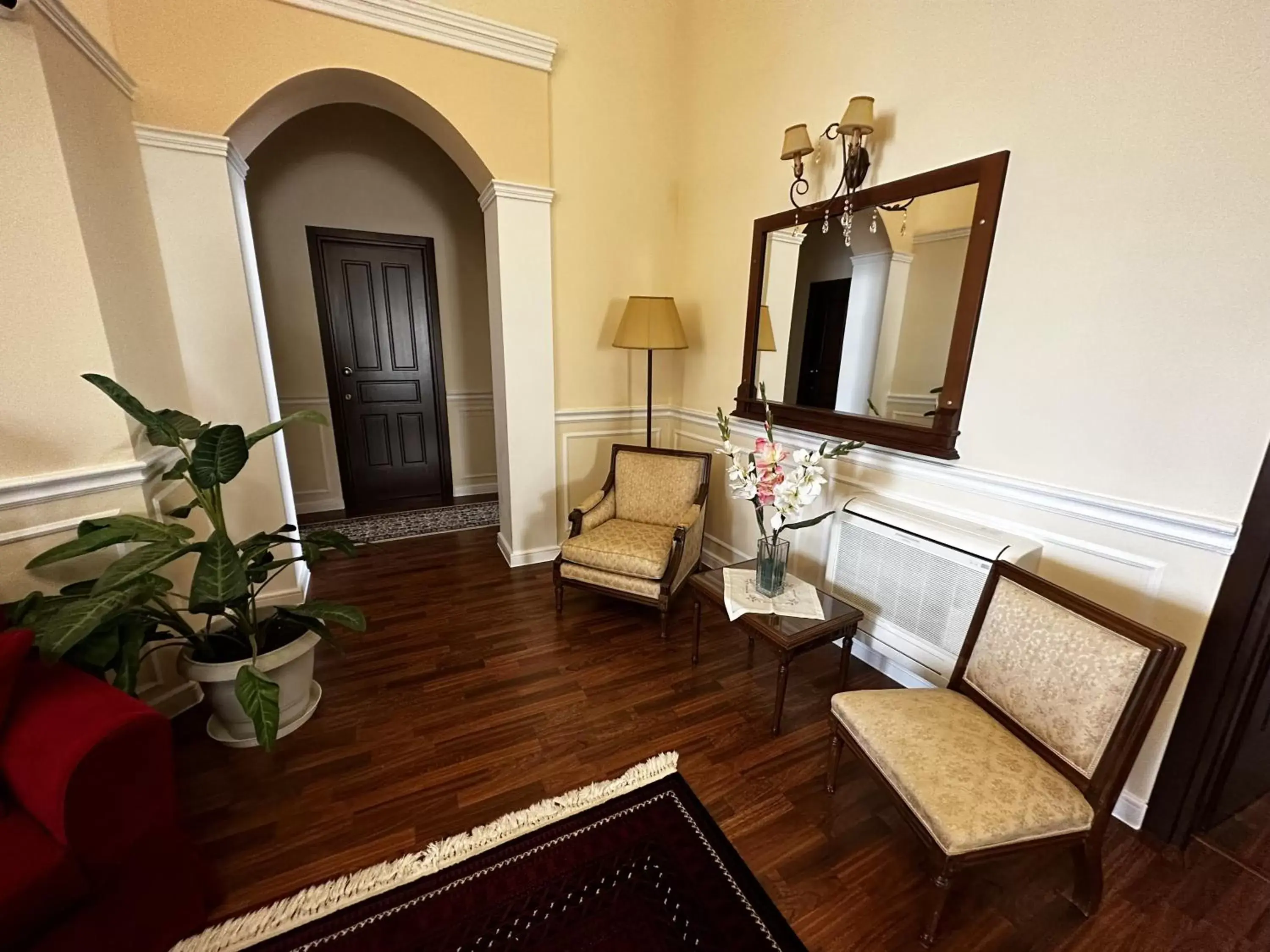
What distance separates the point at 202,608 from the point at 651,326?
232 centimetres

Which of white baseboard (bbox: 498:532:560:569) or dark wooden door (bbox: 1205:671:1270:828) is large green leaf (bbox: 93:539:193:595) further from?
dark wooden door (bbox: 1205:671:1270:828)

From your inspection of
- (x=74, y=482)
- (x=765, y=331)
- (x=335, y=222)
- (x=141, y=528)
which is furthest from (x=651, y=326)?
(x=335, y=222)

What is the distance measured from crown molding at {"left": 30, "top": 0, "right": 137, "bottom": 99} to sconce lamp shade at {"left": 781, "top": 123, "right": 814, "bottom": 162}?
8.18 feet

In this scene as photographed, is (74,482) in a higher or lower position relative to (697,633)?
higher

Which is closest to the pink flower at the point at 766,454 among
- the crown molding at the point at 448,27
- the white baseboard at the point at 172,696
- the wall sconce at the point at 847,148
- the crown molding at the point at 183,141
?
the wall sconce at the point at 847,148

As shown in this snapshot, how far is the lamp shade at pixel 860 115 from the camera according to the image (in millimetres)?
1928

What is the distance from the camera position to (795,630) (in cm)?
185

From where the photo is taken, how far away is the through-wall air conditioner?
1786 millimetres

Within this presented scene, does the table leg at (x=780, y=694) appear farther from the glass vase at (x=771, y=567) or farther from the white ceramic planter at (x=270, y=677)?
the white ceramic planter at (x=270, y=677)

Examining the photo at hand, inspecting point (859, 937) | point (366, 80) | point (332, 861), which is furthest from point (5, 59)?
point (859, 937)

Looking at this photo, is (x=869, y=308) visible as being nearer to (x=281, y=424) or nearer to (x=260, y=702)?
(x=281, y=424)

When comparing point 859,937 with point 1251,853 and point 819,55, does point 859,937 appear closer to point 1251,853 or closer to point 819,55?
point 1251,853

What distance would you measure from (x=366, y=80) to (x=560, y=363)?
1.66m

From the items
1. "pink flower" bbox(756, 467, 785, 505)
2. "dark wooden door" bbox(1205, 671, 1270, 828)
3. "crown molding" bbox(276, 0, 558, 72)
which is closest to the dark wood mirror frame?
"pink flower" bbox(756, 467, 785, 505)
